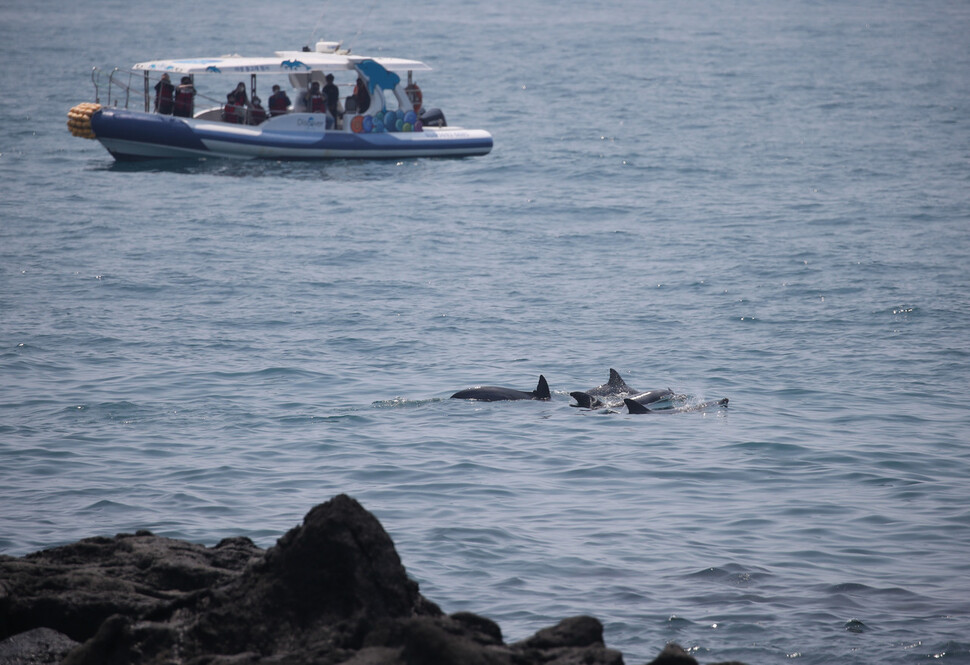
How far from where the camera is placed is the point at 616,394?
42.5 feet

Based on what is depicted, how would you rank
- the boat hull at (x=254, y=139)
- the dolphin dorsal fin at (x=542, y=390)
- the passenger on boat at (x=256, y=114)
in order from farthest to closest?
the passenger on boat at (x=256, y=114)
the boat hull at (x=254, y=139)
the dolphin dorsal fin at (x=542, y=390)

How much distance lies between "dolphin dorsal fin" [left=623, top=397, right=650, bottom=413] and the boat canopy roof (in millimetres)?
18322

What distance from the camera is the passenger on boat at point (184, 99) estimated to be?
28.4 metres

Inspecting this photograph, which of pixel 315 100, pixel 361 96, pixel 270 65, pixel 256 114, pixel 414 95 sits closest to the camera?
pixel 270 65

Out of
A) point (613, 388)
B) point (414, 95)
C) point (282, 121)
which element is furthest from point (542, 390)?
point (414, 95)

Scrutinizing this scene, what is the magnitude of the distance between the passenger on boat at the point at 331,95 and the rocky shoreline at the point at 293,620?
24983 millimetres

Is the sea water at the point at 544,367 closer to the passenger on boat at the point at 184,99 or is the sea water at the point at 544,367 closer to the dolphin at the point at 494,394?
the dolphin at the point at 494,394

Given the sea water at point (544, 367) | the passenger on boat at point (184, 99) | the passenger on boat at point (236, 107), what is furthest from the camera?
the passenger on boat at point (236, 107)

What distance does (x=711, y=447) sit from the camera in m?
11.6

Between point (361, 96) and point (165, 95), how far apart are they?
5199 millimetres

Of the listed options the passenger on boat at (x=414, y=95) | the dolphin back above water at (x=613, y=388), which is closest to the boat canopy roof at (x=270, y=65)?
the passenger on boat at (x=414, y=95)

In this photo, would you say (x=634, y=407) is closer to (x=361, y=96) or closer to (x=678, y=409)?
(x=678, y=409)

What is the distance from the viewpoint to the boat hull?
28.1 meters

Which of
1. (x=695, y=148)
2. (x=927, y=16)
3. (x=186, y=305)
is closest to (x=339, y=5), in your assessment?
(x=927, y=16)
